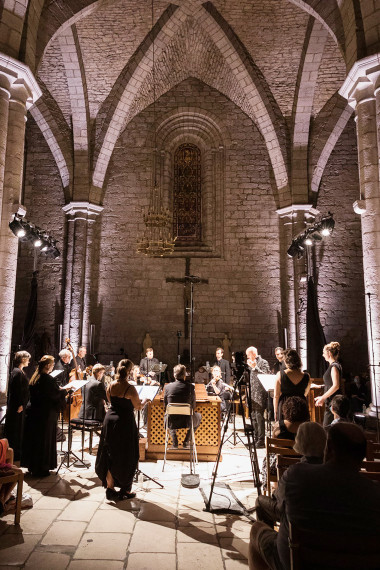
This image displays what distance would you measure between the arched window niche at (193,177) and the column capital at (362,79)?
18.6ft

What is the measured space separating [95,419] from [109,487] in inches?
69.0

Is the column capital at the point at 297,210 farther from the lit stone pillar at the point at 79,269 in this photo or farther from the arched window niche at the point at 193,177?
the lit stone pillar at the point at 79,269

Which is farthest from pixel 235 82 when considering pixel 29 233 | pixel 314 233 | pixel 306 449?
pixel 306 449

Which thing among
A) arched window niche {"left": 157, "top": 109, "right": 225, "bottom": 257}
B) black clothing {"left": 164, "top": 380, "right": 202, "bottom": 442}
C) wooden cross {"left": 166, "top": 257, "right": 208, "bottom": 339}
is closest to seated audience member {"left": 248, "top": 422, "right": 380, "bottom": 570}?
black clothing {"left": 164, "top": 380, "right": 202, "bottom": 442}

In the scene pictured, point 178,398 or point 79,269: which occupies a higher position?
point 79,269

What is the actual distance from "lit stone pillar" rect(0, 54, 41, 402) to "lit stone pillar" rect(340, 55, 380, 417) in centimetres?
506

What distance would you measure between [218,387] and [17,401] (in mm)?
3546

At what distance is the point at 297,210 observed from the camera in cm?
1062

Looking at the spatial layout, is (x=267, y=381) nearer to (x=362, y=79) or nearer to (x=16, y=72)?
(x=362, y=79)

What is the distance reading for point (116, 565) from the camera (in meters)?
2.70

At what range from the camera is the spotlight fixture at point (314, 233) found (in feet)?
24.2

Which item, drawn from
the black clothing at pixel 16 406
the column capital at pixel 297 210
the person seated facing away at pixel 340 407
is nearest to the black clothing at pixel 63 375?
the black clothing at pixel 16 406

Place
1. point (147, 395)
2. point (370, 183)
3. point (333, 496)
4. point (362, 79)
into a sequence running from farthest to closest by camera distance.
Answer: point (362, 79), point (370, 183), point (147, 395), point (333, 496)

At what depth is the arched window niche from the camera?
454 inches
